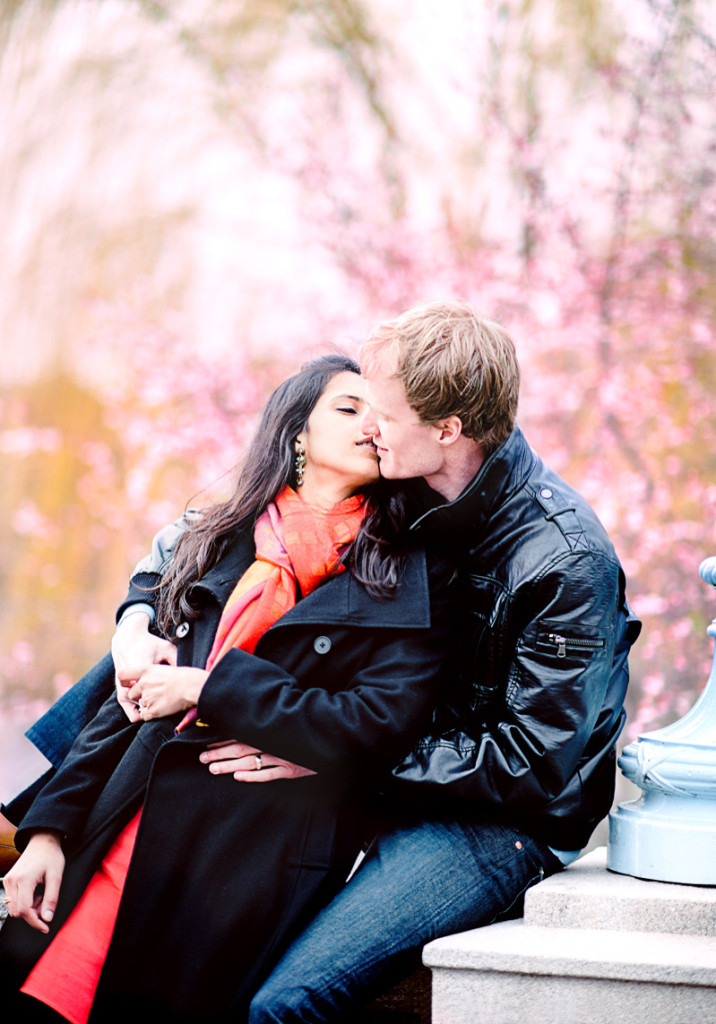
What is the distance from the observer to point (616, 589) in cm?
221

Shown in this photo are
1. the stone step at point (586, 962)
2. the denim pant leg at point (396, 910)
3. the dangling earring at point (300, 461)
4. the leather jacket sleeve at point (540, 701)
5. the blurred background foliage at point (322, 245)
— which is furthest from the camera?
the blurred background foliage at point (322, 245)

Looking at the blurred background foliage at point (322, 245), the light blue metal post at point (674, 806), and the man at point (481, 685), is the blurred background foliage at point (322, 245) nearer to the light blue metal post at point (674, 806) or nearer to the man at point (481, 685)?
the light blue metal post at point (674, 806)

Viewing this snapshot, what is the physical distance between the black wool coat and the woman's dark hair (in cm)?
11

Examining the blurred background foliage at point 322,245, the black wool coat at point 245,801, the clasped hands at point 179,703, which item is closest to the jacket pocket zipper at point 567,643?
the black wool coat at point 245,801

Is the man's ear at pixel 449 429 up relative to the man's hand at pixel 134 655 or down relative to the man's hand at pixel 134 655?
up

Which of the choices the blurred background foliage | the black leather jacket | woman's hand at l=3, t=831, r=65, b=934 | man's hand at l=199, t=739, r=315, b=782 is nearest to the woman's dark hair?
the black leather jacket

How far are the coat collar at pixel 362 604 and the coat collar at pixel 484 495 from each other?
0.30 feet

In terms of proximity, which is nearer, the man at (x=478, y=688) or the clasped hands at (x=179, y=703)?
the man at (x=478, y=688)

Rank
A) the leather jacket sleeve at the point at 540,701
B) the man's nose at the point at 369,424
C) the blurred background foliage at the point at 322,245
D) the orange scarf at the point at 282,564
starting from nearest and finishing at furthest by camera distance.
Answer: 1. the leather jacket sleeve at the point at 540,701
2. the orange scarf at the point at 282,564
3. the man's nose at the point at 369,424
4. the blurred background foliage at the point at 322,245

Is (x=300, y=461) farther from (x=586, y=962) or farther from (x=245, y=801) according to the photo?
(x=586, y=962)

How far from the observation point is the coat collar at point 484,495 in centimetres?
230

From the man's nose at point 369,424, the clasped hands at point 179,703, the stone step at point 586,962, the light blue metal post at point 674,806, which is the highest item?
the man's nose at point 369,424

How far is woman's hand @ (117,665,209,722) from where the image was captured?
217cm

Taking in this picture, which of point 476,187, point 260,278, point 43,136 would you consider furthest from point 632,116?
point 43,136
